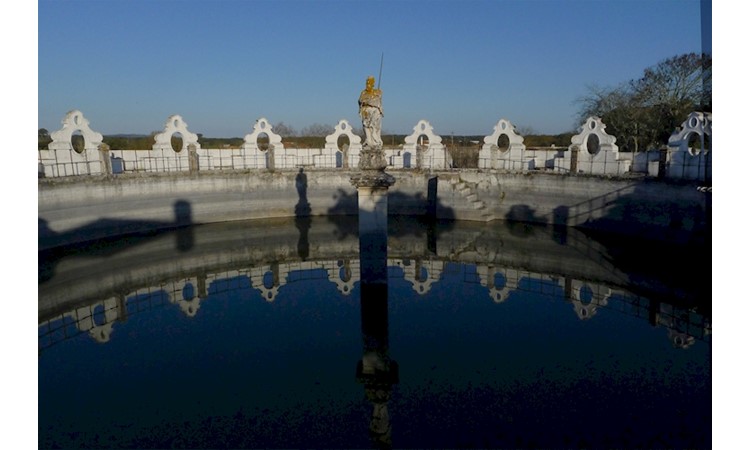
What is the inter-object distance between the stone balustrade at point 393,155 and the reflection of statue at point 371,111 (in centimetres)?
1568

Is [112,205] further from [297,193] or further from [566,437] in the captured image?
[566,437]

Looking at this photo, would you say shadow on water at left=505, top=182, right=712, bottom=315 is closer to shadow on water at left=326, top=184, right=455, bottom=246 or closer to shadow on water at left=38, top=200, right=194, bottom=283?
shadow on water at left=326, top=184, right=455, bottom=246

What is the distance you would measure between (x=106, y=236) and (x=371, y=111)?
59.7ft

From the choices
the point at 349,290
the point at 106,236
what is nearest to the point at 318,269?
the point at 349,290

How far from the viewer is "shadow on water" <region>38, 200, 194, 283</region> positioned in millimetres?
23125

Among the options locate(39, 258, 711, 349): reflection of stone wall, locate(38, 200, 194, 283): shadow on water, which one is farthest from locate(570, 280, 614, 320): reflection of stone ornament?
locate(38, 200, 194, 283): shadow on water

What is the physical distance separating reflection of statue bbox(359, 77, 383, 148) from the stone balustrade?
15.7 meters

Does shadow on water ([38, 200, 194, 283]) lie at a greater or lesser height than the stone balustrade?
lesser

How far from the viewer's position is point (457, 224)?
29.0m

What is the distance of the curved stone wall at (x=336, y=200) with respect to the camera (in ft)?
79.2

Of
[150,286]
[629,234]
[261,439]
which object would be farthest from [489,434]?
[629,234]

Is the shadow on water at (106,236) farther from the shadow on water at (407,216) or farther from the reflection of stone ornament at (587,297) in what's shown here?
the reflection of stone ornament at (587,297)

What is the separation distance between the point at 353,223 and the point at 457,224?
5660mm

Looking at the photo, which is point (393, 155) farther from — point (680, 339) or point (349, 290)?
point (680, 339)
